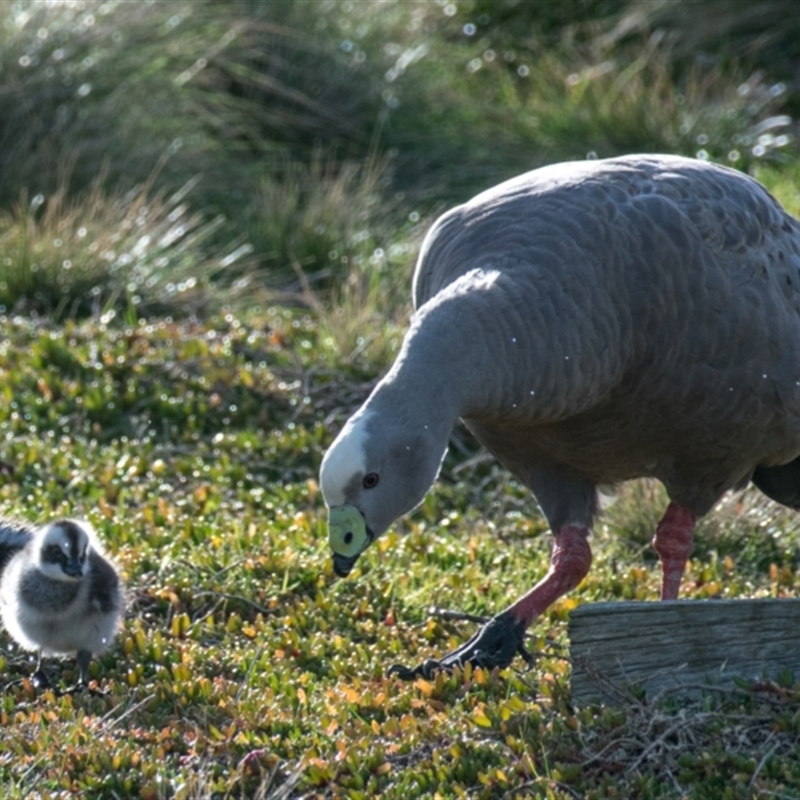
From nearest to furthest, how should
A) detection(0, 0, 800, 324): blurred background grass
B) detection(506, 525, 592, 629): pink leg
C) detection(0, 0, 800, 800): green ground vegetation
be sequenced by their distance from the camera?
1. detection(0, 0, 800, 800): green ground vegetation
2. detection(506, 525, 592, 629): pink leg
3. detection(0, 0, 800, 324): blurred background grass

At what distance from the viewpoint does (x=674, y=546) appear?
611cm

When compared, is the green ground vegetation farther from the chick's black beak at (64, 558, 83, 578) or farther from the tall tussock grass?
the chick's black beak at (64, 558, 83, 578)

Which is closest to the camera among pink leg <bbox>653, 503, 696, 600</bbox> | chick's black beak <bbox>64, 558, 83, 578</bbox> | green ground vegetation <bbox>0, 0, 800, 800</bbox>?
green ground vegetation <bbox>0, 0, 800, 800</bbox>

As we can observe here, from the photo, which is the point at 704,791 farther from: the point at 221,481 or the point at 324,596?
the point at 221,481

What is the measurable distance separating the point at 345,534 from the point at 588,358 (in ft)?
3.34

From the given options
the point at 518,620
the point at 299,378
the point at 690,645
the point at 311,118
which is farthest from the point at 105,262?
the point at 690,645

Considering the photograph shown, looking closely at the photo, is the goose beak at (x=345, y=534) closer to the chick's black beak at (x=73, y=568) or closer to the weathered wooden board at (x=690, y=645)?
the weathered wooden board at (x=690, y=645)

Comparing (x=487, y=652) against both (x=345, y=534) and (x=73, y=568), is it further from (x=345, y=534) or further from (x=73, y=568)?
(x=73, y=568)

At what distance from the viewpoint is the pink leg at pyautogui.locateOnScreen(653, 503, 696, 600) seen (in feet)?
20.0

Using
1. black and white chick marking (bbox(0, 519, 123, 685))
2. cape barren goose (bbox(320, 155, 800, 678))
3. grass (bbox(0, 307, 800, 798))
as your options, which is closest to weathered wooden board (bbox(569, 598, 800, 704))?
grass (bbox(0, 307, 800, 798))

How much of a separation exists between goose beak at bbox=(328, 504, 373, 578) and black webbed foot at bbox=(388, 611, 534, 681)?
902 millimetres

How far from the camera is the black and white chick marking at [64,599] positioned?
5.40 m

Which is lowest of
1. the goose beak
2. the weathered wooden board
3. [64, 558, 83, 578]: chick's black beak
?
the weathered wooden board

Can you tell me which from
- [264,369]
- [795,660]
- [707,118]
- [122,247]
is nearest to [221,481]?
[264,369]
